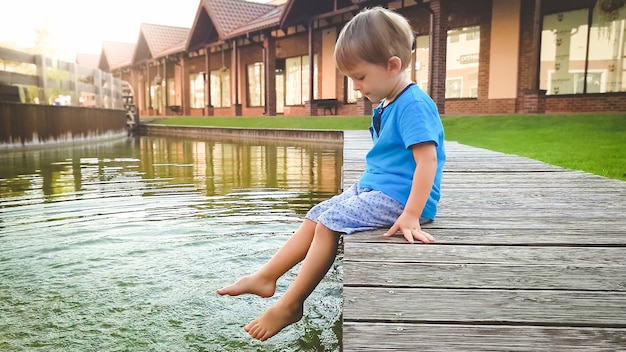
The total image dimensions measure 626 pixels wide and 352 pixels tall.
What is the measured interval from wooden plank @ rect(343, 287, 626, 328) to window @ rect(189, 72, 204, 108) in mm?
27920

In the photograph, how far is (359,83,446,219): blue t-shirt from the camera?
1.84 meters

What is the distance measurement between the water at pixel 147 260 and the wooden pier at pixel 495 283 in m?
0.52

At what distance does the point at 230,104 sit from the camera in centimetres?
2577

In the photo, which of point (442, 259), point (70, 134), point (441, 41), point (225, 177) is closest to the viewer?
point (442, 259)

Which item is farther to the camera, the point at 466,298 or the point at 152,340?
the point at 152,340

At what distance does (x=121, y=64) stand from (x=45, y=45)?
71.0ft

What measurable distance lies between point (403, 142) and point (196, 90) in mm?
27998

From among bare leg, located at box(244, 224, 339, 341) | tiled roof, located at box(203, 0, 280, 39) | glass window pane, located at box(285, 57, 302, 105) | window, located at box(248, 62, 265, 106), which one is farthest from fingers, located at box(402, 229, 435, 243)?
window, located at box(248, 62, 265, 106)

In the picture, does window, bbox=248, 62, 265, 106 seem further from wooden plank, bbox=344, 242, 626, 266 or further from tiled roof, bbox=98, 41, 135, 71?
wooden plank, bbox=344, 242, 626, 266

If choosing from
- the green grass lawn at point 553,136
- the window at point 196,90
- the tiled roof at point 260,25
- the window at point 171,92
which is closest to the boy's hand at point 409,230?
the green grass lawn at point 553,136

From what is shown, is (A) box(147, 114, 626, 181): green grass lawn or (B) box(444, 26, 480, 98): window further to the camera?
(B) box(444, 26, 480, 98): window

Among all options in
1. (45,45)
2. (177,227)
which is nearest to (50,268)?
(177,227)

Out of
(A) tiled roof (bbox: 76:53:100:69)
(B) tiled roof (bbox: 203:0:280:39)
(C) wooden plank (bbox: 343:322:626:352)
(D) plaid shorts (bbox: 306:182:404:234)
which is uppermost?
(A) tiled roof (bbox: 76:53:100:69)

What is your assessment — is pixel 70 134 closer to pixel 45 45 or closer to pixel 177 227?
pixel 177 227
